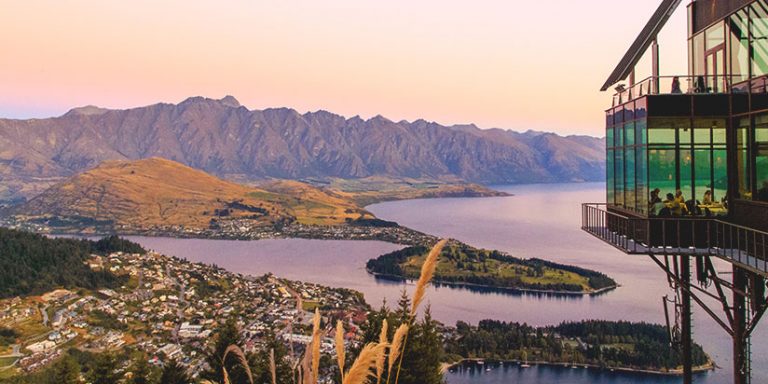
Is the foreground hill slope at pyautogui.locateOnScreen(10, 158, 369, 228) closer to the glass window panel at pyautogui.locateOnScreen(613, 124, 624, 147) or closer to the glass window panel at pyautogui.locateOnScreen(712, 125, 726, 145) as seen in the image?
the glass window panel at pyautogui.locateOnScreen(613, 124, 624, 147)

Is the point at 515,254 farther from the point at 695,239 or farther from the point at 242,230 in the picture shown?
the point at 695,239

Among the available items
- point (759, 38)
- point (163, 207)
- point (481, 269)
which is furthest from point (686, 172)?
point (163, 207)

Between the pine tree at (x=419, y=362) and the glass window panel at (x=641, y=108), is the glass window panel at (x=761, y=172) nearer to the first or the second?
the glass window panel at (x=641, y=108)

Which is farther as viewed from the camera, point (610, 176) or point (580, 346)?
point (580, 346)

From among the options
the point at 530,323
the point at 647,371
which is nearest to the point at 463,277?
the point at 530,323

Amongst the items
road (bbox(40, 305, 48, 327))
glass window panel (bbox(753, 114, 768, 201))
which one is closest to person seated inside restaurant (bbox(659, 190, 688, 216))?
glass window panel (bbox(753, 114, 768, 201))

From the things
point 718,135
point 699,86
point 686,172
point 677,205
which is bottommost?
point 677,205

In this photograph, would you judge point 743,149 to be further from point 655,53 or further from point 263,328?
point 263,328
